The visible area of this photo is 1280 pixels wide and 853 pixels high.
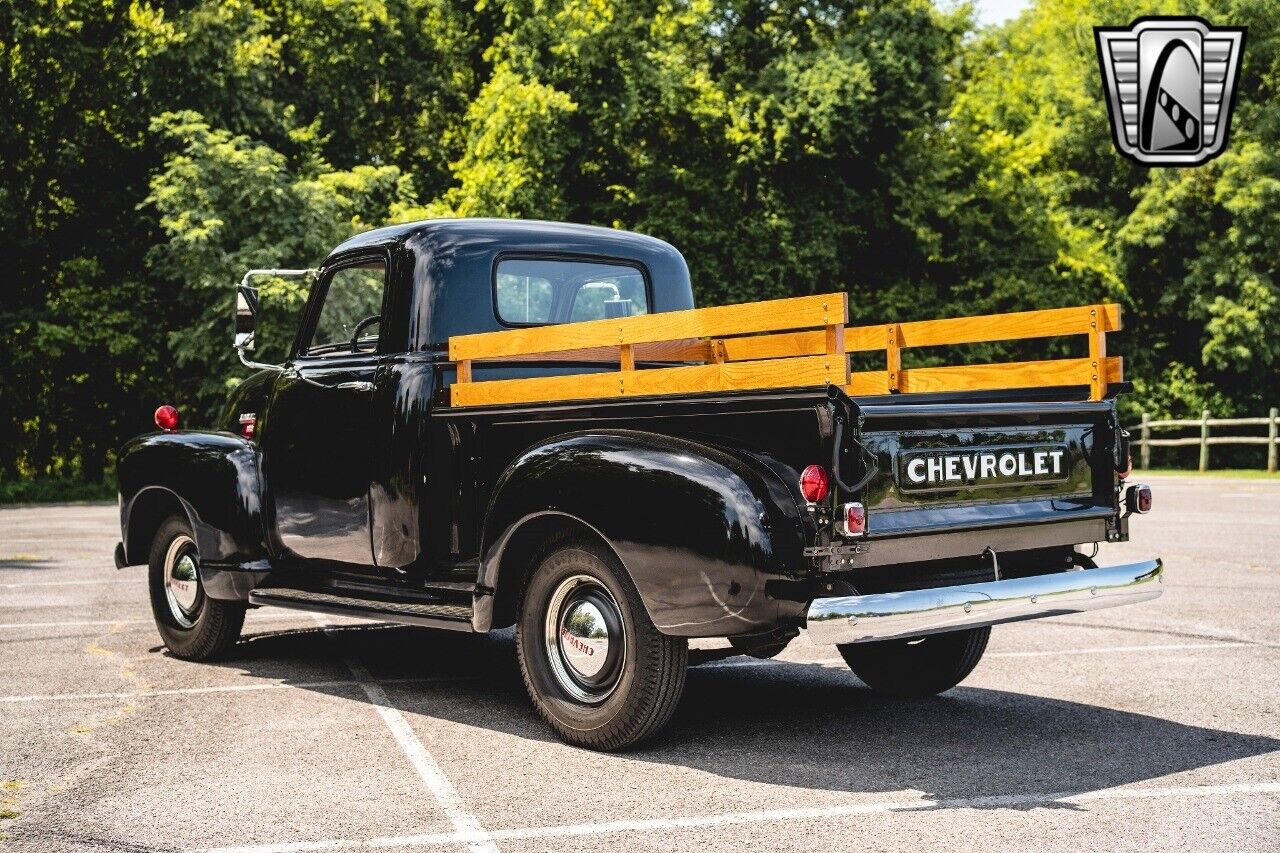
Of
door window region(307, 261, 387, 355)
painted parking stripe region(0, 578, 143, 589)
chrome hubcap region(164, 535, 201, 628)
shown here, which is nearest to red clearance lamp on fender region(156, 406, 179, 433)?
chrome hubcap region(164, 535, 201, 628)

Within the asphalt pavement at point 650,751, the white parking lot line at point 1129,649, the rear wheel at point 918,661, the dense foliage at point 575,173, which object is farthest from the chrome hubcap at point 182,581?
the dense foliage at point 575,173

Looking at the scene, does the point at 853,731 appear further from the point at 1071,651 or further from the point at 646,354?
the point at 1071,651

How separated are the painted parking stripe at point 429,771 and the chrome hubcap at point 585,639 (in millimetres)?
615

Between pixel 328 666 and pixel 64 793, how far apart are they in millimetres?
2830

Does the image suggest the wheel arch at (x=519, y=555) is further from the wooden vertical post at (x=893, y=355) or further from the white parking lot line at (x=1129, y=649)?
the white parking lot line at (x=1129, y=649)

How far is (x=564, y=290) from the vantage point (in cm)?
747

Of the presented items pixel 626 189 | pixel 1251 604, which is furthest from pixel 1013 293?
pixel 1251 604

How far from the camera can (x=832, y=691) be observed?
7.00 meters

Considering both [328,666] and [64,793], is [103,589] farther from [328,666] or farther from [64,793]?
[64,793]

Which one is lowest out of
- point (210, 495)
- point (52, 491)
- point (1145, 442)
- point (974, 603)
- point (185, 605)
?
point (52, 491)

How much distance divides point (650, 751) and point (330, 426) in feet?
8.19

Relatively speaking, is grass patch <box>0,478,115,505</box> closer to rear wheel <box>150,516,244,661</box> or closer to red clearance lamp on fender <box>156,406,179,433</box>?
rear wheel <box>150,516,244,661</box>

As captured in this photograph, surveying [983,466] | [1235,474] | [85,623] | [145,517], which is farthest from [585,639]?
[1235,474]

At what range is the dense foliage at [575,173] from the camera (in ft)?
96.8
